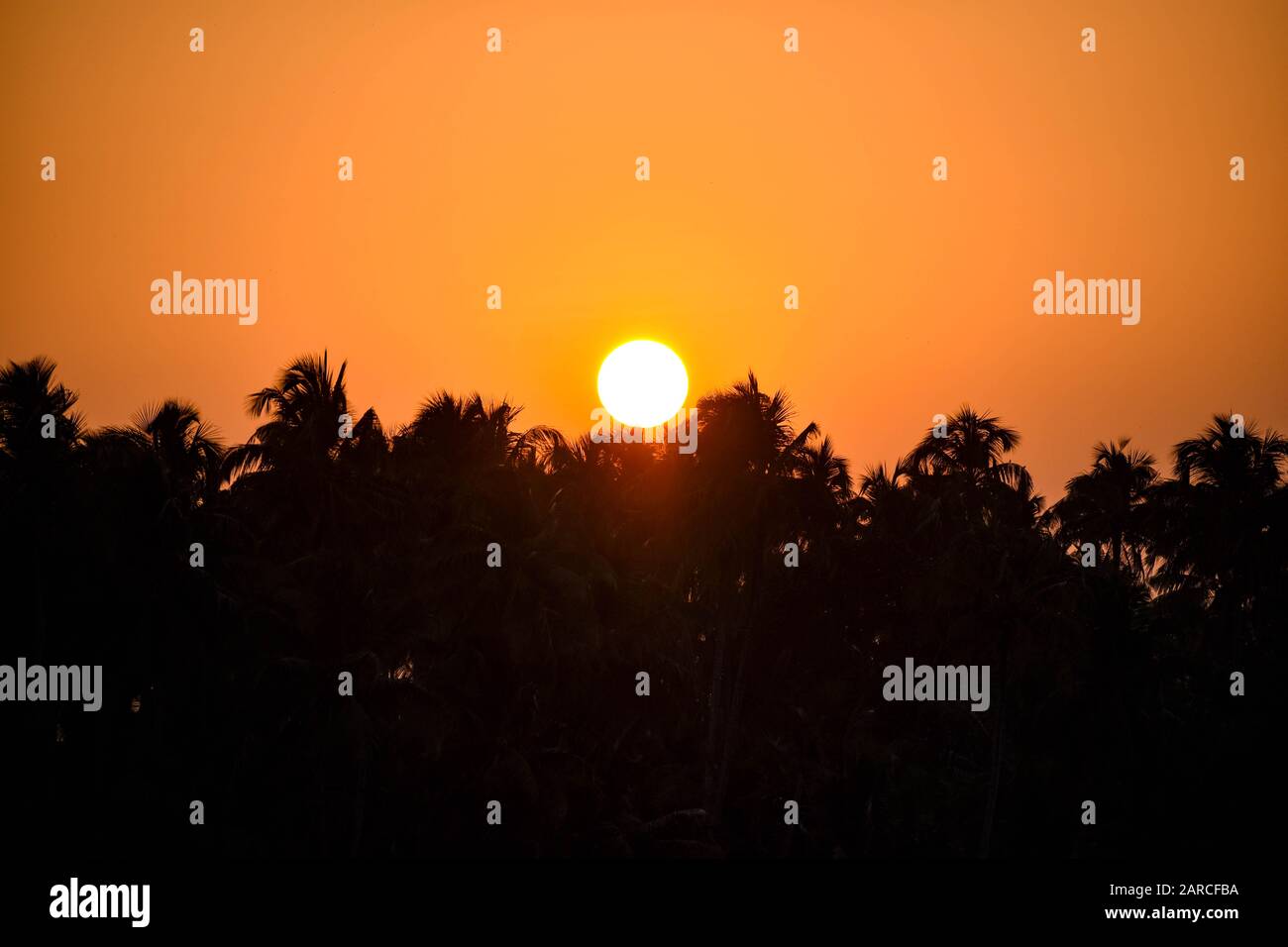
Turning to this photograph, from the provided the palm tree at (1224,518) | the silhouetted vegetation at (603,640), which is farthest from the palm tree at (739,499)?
the palm tree at (1224,518)

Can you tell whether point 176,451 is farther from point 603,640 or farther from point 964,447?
point 964,447

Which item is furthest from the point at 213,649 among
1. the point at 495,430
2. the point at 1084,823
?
the point at 1084,823

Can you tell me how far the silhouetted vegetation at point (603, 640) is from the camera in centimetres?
4278

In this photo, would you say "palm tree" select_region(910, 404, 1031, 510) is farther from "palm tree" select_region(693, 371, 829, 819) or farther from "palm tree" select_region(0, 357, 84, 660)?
"palm tree" select_region(0, 357, 84, 660)

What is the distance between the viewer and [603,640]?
52438 millimetres

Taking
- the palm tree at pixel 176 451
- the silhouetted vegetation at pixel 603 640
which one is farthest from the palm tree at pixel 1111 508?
the palm tree at pixel 176 451

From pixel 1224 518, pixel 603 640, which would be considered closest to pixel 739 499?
pixel 603 640

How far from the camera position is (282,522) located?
50.1m

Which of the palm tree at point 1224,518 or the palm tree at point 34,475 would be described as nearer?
the palm tree at point 34,475

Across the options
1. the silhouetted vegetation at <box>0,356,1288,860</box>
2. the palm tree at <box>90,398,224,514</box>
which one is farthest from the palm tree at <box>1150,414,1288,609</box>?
the palm tree at <box>90,398,224,514</box>

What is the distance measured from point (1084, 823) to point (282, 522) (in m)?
32.8

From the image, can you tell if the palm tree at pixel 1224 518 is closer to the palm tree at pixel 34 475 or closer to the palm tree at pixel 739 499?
the palm tree at pixel 739 499

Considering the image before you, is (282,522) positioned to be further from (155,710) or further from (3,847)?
(3,847)

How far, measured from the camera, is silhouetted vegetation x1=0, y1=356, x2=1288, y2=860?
140 ft
